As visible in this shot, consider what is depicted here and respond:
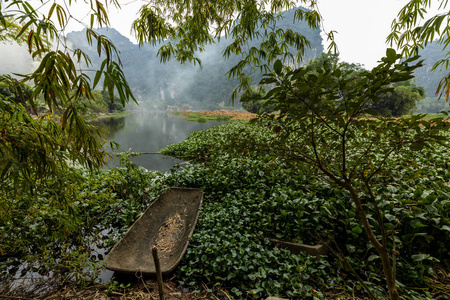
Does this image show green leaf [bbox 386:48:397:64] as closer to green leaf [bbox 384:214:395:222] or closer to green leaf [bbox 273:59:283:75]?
green leaf [bbox 273:59:283:75]

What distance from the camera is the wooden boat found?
2135mm

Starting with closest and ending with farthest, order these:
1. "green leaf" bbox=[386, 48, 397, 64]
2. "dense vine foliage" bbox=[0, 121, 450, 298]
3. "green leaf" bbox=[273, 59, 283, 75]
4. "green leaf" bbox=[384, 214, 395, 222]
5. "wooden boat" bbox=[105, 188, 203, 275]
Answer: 1. "green leaf" bbox=[386, 48, 397, 64]
2. "green leaf" bbox=[273, 59, 283, 75]
3. "dense vine foliage" bbox=[0, 121, 450, 298]
4. "green leaf" bbox=[384, 214, 395, 222]
5. "wooden boat" bbox=[105, 188, 203, 275]

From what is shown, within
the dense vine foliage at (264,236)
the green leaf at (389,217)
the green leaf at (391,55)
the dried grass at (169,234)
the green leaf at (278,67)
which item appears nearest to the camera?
the green leaf at (391,55)

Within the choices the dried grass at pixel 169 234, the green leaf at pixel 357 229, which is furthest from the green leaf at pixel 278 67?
the dried grass at pixel 169 234

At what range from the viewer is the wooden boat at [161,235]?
2.13 m

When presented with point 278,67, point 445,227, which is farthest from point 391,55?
point 445,227

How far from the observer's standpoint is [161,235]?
282 cm

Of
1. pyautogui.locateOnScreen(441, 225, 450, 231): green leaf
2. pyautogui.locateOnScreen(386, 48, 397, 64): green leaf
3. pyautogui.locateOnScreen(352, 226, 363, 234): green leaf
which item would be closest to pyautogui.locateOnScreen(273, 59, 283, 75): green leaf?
pyautogui.locateOnScreen(386, 48, 397, 64): green leaf

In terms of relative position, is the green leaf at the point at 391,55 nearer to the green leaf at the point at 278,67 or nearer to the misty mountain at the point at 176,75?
the green leaf at the point at 278,67

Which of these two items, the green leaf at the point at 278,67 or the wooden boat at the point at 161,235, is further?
the wooden boat at the point at 161,235

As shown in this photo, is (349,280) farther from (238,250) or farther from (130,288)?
(130,288)

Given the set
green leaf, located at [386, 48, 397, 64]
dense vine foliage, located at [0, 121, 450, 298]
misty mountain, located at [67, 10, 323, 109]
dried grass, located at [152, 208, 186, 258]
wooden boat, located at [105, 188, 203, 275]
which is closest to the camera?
green leaf, located at [386, 48, 397, 64]

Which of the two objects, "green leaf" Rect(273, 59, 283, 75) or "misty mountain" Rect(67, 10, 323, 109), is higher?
"misty mountain" Rect(67, 10, 323, 109)

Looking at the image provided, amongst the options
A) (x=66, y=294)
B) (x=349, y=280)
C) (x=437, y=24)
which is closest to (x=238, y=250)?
(x=349, y=280)
